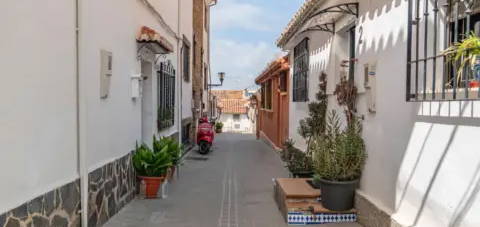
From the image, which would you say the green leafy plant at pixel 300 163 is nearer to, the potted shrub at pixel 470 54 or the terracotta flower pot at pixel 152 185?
the terracotta flower pot at pixel 152 185

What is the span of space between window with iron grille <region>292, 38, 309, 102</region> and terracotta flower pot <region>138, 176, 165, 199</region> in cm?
443

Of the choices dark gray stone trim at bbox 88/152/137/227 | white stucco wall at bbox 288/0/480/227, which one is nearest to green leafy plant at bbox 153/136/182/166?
dark gray stone trim at bbox 88/152/137/227

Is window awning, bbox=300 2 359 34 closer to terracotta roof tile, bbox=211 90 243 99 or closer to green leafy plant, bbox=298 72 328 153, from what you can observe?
green leafy plant, bbox=298 72 328 153

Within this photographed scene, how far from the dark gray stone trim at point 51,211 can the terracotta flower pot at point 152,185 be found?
2869 millimetres

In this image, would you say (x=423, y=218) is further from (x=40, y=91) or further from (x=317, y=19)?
(x=317, y=19)

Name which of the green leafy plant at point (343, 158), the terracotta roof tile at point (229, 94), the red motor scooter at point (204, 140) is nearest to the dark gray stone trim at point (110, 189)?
the green leafy plant at point (343, 158)

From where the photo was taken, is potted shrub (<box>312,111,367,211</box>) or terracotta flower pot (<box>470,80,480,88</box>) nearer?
terracotta flower pot (<box>470,80,480,88</box>)

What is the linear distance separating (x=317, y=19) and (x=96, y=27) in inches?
159

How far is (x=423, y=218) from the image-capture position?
13.8ft

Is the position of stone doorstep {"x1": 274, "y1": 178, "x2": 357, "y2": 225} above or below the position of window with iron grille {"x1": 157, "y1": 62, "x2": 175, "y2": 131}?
below

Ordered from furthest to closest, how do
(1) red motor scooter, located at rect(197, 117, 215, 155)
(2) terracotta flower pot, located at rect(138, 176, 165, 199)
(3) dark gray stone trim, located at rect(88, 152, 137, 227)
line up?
1. (1) red motor scooter, located at rect(197, 117, 215, 155)
2. (2) terracotta flower pot, located at rect(138, 176, 165, 199)
3. (3) dark gray stone trim, located at rect(88, 152, 137, 227)

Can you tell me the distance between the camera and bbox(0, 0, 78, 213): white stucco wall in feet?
11.5

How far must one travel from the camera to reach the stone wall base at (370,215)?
506 centimetres

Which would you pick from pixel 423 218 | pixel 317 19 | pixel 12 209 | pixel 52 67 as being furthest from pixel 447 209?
pixel 317 19
